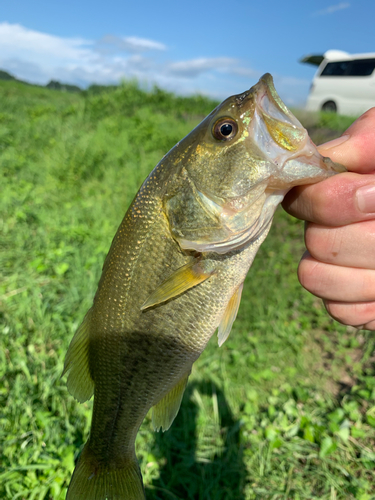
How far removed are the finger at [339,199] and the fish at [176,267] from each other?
5cm

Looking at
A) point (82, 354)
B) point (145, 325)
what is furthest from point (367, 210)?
point (82, 354)

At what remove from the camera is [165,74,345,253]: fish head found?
3.96ft

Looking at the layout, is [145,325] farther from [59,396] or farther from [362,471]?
[362,471]

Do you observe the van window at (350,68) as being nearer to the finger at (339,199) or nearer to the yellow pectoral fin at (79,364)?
the finger at (339,199)

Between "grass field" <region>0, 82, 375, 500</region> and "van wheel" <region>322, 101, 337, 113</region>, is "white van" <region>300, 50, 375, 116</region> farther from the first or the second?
"grass field" <region>0, 82, 375, 500</region>

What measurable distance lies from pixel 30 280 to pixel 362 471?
369 cm

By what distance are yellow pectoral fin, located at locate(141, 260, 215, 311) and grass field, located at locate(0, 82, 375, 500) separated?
5.14 feet

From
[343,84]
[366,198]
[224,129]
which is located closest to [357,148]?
[366,198]

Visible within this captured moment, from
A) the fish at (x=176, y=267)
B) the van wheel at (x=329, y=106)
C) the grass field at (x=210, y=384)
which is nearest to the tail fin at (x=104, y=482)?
the fish at (x=176, y=267)

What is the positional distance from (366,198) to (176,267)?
0.76m

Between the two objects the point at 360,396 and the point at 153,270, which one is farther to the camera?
the point at 360,396

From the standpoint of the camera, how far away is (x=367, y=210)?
1.24m

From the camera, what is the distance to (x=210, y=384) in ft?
11.2

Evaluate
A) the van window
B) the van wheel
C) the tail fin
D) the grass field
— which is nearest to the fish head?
the tail fin
